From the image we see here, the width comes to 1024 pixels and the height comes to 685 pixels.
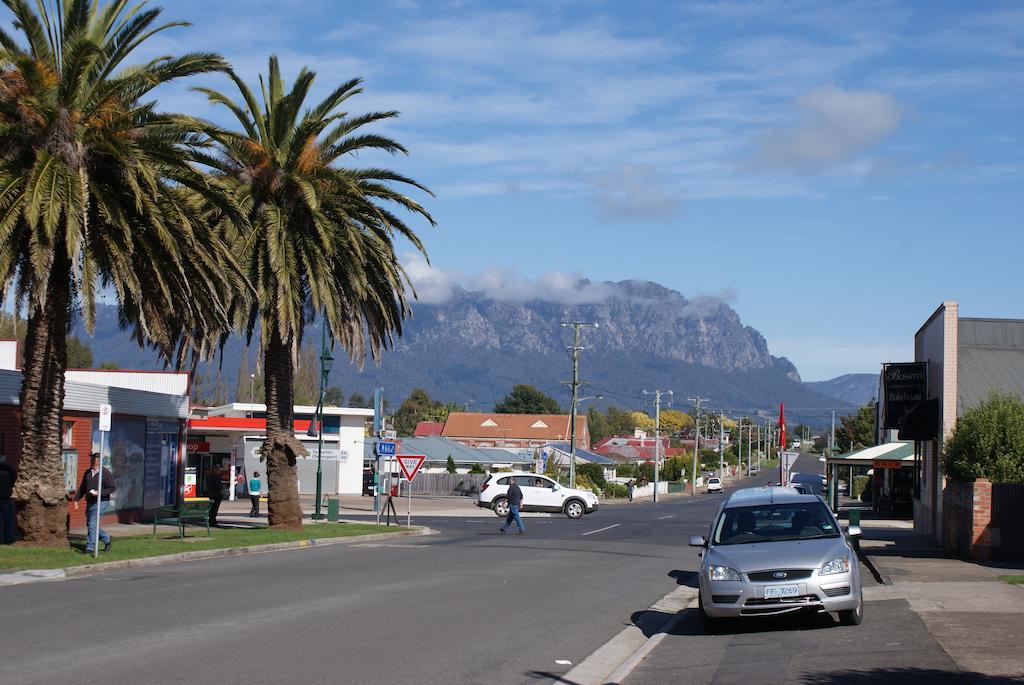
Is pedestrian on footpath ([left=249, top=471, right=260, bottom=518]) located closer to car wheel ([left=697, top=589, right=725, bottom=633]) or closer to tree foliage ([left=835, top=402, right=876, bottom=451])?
car wheel ([left=697, top=589, right=725, bottom=633])

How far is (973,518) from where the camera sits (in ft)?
73.5

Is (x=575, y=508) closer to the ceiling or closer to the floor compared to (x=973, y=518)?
closer to the floor

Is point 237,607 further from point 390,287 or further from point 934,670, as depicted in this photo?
point 390,287

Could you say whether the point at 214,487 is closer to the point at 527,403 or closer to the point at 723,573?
the point at 723,573

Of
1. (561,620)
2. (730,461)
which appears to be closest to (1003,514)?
(561,620)

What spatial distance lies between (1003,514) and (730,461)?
17148 centimetres

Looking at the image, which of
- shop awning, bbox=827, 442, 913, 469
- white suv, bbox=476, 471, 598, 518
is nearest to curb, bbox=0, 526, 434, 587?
white suv, bbox=476, 471, 598, 518

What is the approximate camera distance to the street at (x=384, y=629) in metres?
10.6

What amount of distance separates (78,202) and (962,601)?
51.5ft

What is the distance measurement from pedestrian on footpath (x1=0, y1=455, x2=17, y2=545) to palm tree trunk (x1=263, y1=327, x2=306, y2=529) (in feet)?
24.6

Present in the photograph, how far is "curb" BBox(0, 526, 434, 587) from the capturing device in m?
18.3

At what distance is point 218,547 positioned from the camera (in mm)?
24453

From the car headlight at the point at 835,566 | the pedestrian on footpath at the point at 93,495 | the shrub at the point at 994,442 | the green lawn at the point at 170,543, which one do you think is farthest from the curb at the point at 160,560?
the shrub at the point at 994,442

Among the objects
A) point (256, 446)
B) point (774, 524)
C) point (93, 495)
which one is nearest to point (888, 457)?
point (256, 446)
